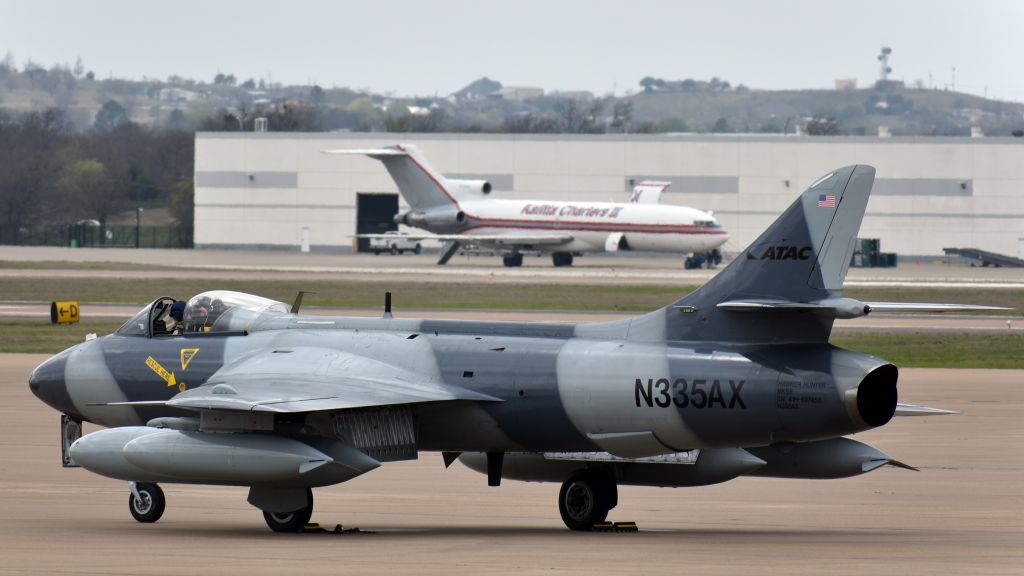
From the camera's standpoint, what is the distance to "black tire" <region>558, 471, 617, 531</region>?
16.0m

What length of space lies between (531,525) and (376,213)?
8519 cm

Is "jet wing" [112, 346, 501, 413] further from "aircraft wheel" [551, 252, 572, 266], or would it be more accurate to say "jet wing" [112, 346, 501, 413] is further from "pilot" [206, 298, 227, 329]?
"aircraft wheel" [551, 252, 572, 266]

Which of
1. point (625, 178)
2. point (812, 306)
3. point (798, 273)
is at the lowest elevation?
point (625, 178)

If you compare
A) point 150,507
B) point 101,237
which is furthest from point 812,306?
point 101,237

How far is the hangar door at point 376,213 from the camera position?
326 ft

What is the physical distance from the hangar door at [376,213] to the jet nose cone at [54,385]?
265ft

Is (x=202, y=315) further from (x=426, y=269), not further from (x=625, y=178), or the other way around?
(x=625, y=178)

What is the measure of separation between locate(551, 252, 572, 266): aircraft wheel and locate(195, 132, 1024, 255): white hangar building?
1502 centimetres

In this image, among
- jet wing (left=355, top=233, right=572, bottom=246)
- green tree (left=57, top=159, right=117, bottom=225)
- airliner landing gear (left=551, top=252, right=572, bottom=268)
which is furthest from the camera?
green tree (left=57, top=159, right=117, bottom=225)

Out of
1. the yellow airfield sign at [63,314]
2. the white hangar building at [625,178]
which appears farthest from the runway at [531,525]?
the white hangar building at [625,178]

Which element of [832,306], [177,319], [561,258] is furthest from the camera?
[561,258]

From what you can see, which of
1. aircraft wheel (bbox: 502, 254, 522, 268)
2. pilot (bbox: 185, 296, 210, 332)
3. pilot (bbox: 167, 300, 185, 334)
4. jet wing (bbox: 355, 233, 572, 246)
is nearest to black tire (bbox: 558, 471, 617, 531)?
pilot (bbox: 185, 296, 210, 332)

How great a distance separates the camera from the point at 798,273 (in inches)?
597

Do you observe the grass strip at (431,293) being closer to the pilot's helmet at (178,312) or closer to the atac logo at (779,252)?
the pilot's helmet at (178,312)
